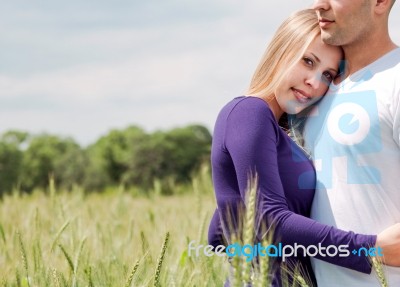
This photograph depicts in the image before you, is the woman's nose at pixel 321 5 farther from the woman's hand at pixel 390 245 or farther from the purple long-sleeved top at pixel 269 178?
the woman's hand at pixel 390 245

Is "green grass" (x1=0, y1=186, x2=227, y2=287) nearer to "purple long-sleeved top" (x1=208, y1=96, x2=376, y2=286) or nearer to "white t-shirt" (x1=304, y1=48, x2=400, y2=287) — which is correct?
"purple long-sleeved top" (x1=208, y1=96, x2=376, y2=286)

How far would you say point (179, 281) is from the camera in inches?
87.1

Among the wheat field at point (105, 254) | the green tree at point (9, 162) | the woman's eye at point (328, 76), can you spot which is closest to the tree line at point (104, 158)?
the green tree at point (9, 162)

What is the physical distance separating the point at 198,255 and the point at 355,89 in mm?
993

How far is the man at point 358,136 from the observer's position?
185 cm

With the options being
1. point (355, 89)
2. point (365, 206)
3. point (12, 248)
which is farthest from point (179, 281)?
point (12, 248)

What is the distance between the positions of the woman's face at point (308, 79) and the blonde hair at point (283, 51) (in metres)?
0.02

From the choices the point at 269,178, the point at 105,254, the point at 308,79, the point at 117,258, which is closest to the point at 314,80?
the point at 308,79

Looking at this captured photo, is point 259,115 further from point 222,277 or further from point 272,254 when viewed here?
point 222,277

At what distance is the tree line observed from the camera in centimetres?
1345

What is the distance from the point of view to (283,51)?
1953 mm

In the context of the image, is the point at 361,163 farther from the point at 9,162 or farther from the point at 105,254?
the point at 9,162

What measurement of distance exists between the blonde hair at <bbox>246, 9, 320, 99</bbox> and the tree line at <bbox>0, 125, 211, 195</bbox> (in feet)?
33.9

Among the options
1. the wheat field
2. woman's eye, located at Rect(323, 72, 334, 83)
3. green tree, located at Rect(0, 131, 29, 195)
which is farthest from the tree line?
woman's eye, located at Rect(323, 72, 334, 83)
